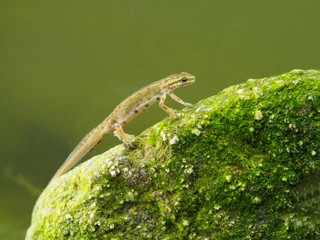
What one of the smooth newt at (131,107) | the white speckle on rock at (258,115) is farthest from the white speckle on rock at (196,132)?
the smooth newt at (131,107)

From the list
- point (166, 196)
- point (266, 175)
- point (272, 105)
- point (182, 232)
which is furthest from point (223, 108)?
point (182, 232)

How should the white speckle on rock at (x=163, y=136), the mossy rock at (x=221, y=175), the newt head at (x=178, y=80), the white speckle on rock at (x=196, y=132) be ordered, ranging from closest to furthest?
the mossy rock at (x=221, y=175) < the white speckle on rock at (x=196, y=132) < the white speckle on rock at (x=163, y=136) < the newt head at (x=178, y=80)

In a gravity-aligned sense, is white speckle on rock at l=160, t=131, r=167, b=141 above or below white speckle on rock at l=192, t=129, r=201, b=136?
above

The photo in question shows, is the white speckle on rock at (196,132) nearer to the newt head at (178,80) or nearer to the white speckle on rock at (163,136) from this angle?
the white speckle on rock at (163,136)

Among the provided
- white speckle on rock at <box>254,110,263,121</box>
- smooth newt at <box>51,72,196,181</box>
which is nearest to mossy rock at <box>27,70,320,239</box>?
white speckle on rock at <box>254,110,263,121</box>

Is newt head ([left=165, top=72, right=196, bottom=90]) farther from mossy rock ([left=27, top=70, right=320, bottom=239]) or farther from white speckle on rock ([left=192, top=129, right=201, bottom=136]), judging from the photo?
white speckle on rock ([left=192, top=129, right=201, bottom=136])
